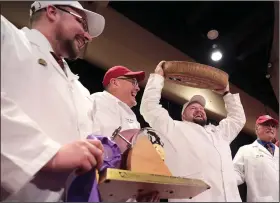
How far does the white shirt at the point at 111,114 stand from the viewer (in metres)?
1.53

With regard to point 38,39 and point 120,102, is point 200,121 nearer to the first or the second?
point 120,102

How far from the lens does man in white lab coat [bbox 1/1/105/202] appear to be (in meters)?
0.65

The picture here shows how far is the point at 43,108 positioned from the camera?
79 cm

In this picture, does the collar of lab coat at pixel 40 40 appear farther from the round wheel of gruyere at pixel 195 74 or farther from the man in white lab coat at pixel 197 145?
the man in white lab coat at pixel 197 145

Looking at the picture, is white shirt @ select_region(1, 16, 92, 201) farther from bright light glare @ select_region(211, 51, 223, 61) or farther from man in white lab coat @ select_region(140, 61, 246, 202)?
bright light glare @ select_region(211, 51, 223, 61)

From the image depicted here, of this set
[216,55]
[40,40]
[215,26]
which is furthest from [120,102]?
[216,55]

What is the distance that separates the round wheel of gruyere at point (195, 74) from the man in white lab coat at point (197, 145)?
99 millimetres

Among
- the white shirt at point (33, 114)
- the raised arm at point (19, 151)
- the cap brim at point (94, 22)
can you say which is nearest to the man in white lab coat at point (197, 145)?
the cap brim at point (94, 22)

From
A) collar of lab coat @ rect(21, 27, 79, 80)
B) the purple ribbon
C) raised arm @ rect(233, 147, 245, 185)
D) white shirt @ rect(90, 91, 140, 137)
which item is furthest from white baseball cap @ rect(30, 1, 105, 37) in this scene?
raised arm @ rect(233, 147, 245, 185)

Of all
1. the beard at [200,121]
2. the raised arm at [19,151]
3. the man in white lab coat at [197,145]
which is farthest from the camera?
the beard at [200,121]

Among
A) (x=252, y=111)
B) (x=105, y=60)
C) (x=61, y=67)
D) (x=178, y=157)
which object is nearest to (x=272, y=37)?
(x=252, y=111)

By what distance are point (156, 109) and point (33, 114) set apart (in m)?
1.26

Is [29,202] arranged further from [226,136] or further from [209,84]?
[226,136]

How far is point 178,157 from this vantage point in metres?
1.88
